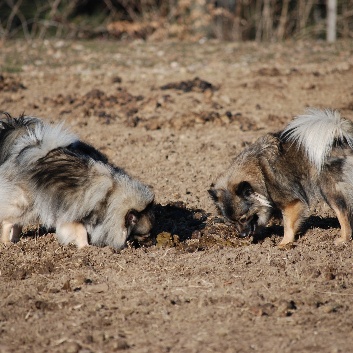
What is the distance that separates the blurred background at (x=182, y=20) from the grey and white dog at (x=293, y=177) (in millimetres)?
12736

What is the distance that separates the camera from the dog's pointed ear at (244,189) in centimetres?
689

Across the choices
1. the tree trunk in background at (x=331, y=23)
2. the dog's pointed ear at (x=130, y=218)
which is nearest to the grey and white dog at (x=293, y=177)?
the dog's pointed ear at (x=130, y=218)

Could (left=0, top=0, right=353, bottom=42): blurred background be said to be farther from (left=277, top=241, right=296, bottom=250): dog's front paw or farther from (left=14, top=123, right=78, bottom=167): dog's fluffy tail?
(left=277, top=241, right=296, bottom=250): dog's front paw

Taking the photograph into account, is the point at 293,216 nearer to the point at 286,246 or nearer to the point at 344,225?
the point at 286,246

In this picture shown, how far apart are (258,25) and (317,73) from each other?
7.00 metres

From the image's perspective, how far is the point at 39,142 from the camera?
682 centimetres

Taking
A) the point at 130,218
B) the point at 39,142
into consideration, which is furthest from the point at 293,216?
the point at 39,142

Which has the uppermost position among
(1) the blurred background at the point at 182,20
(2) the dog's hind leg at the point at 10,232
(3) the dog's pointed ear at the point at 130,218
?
(1) the blurred background at the point at 182,20

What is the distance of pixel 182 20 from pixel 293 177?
45.8ft

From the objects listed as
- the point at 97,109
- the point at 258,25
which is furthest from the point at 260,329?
the point at 258,25

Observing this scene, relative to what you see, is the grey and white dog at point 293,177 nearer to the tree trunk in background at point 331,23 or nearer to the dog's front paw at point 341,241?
the dog's front paw at point 341,241

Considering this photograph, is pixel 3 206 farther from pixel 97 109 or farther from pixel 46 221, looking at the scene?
pixel 97 109

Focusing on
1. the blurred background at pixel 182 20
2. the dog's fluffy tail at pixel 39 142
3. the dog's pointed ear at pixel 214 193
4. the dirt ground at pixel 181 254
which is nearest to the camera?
the dirt ground at pixel 181 254

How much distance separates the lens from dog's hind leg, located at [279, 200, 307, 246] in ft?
23.4
